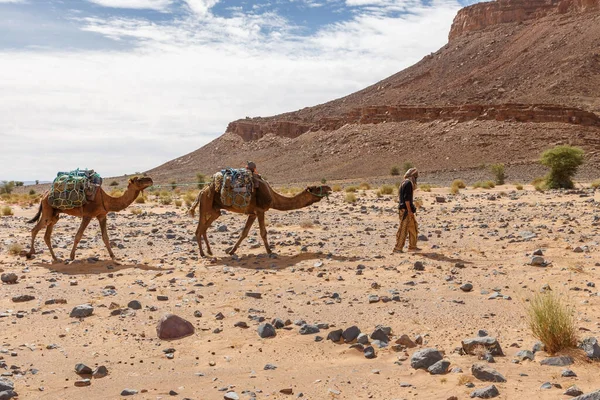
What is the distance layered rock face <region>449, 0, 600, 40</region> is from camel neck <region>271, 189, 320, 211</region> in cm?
10510

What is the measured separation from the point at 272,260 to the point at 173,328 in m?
5.11

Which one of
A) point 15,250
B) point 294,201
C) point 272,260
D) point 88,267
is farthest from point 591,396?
point 15,250

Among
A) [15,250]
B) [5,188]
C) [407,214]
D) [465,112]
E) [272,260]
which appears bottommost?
[272,260]

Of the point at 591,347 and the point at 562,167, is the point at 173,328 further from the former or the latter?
the point at 562,167

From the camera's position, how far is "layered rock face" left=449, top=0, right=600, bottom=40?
11094 cm

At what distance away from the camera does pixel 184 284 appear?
10.9 meters

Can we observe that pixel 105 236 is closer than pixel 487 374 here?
No

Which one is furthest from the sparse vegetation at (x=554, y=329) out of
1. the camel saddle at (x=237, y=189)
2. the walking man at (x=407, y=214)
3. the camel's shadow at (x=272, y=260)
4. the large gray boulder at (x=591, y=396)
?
the camel saddle at (x=237, y=189)

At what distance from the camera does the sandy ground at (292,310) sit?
21.8 ft

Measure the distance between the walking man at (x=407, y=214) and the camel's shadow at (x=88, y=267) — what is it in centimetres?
454

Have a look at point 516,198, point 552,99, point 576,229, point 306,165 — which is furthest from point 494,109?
point 576,229

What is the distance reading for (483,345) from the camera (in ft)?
23.1

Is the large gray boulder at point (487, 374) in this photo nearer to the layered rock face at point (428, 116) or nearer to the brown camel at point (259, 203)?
the brown camel at point (259, 203)

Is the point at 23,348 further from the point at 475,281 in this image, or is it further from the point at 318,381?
the point at 475,281
